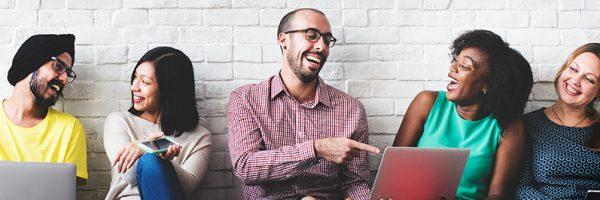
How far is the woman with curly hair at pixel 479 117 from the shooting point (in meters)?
3.03

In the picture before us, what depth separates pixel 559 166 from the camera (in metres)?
3.04

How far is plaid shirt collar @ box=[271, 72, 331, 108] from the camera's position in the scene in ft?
9.70

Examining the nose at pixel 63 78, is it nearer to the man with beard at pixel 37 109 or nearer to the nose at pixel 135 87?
the man with beard at pixel 37 109

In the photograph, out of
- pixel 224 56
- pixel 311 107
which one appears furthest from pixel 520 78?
pixel 224 56

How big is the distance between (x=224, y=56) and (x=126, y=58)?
16.9 inches

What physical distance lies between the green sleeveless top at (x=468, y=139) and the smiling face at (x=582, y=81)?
0.34 meters

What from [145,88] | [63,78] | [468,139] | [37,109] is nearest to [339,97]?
[468,139]

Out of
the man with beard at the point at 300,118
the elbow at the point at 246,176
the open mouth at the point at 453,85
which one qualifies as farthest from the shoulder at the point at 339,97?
the elbow at the point at 246,176

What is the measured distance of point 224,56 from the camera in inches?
127

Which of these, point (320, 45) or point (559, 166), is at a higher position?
point (320, 45)

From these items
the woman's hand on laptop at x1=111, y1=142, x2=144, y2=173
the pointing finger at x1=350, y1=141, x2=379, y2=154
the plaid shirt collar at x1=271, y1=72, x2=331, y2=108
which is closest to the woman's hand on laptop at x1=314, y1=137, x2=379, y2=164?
the pointing finger at x1=350, y1=141, x2=379, y2=154

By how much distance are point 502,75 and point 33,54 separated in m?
1.97

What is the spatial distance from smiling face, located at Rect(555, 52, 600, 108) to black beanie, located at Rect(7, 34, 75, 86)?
84.5 inches

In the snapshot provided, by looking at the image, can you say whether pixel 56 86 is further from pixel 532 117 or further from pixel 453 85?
pixel 532 117
